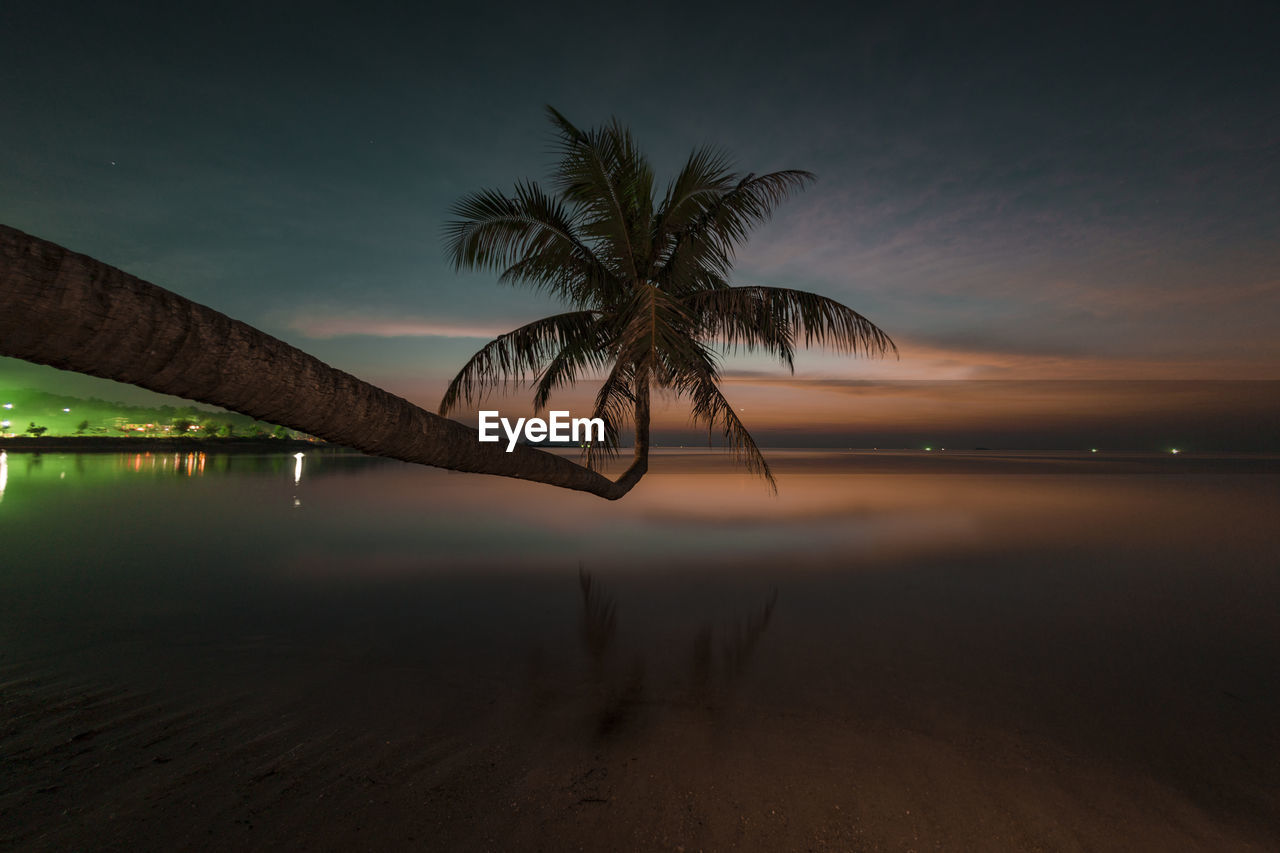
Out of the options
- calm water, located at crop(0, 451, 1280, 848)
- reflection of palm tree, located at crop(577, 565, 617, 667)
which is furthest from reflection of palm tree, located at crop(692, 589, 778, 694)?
reflection of palm tree, located at crop(577, 565, 617, 667)

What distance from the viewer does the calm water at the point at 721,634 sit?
3.65 metres

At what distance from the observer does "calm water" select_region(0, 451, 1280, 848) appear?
365 centimetres

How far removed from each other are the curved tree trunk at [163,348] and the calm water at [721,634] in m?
2.55

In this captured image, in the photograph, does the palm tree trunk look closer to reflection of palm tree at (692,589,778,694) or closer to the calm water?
the calm water

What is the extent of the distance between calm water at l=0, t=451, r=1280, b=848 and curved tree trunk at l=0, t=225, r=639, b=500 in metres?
2.55

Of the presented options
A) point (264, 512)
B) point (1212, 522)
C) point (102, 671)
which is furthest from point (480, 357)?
point (1212, 522)

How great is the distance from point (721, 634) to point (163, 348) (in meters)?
5.71

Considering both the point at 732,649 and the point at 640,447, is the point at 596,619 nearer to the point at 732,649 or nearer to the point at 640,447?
the point at 732,649

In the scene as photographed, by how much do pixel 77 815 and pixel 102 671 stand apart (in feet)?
8.83

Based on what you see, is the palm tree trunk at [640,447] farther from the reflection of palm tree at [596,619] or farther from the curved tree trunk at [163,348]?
the curved tree trunk at [163,348]

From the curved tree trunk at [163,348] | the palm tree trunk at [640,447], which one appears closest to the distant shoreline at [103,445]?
the palm tree trunk at [640,447]

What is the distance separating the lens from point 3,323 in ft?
5.28

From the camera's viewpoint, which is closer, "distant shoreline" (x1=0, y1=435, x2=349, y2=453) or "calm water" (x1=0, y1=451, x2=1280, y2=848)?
"calm water" (x1=0, y1=451, x2=1280, y2=848)

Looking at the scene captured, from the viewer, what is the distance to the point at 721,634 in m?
5.94
